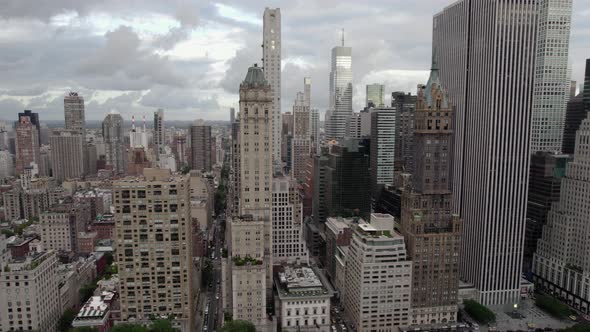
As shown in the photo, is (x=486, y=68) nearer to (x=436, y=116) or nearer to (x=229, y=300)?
(x=436, y=116)

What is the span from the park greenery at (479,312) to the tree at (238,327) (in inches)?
2363

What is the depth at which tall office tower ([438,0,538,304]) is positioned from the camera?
120 m

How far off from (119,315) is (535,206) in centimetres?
13979

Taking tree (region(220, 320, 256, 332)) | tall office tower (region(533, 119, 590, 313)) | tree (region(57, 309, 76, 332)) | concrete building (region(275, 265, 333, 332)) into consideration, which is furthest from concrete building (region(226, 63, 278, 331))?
tall office tower (region(533, 119, 590, 313))

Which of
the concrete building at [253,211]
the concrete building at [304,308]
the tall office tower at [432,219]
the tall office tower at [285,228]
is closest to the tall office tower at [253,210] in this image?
the concrete building at [253,211]

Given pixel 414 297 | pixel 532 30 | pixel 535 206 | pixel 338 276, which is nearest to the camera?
pixel 414 297

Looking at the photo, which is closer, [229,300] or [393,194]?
[229,300]

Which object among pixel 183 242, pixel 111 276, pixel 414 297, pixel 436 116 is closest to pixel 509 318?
pixel 414 297

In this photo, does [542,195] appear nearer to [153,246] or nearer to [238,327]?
[238,327]

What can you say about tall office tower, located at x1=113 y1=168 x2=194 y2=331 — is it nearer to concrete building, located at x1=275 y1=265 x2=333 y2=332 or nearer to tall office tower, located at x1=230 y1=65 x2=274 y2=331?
tall office tower, located at x1=230 y1=65 x2=274 y2=331

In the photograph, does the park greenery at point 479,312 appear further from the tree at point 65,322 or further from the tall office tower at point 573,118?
the tall office tower at point 573,118

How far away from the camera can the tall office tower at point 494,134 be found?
120438mm

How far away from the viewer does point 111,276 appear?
414 ft

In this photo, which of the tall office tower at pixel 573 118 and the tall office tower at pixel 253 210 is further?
the tall office tower at pixel 573 118
